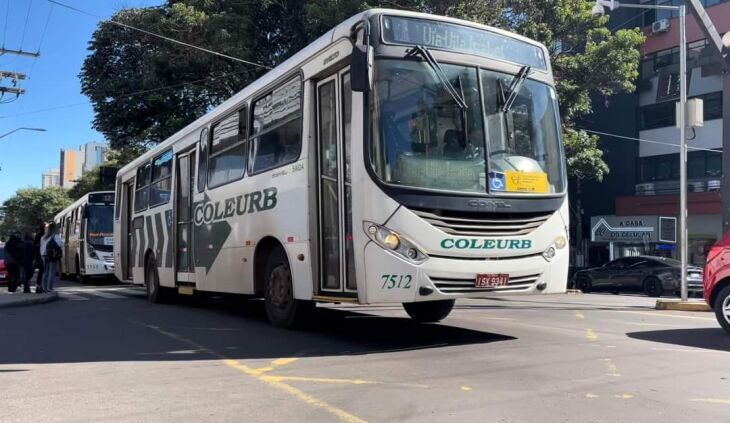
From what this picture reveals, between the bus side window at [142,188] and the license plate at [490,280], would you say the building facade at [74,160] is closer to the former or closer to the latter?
the bus side window at [142,188]

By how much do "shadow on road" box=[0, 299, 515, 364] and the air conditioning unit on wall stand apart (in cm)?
2949

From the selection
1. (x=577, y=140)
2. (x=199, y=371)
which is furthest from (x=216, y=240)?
(x=577, y=140)

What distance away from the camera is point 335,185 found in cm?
733

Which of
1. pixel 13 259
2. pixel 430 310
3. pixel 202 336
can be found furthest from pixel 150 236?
pixel 430 310

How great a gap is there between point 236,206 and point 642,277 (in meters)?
17.2

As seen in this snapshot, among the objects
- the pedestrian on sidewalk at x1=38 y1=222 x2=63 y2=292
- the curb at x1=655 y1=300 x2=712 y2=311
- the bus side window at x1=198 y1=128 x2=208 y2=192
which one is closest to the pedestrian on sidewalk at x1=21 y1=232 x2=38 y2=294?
the pedestrian on sidewalk at x1=38 y1=222 x2=63 y2=292

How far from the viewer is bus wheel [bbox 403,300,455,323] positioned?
939 centimetres

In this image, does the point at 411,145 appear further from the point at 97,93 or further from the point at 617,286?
the point at 97,93

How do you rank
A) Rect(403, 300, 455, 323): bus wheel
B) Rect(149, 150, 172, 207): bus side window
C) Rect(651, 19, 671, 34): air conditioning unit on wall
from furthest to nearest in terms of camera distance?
Rect(651, 19, 671, 34): air conditioning unit on wall, Rect(149, 150, 172, 207): bus side window, Rect(403, 300, 455, 323): bus wheel

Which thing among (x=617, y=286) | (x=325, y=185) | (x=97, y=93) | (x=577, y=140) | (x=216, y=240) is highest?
(x=97, y=93)

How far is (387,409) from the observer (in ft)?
15.9

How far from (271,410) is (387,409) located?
0.90 meters

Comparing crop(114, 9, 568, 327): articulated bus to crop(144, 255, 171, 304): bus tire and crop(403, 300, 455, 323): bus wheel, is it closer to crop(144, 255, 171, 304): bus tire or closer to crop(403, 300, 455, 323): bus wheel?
crop(403, 300, 455, 323): bus wheel

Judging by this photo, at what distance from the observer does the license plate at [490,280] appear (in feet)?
22.0
